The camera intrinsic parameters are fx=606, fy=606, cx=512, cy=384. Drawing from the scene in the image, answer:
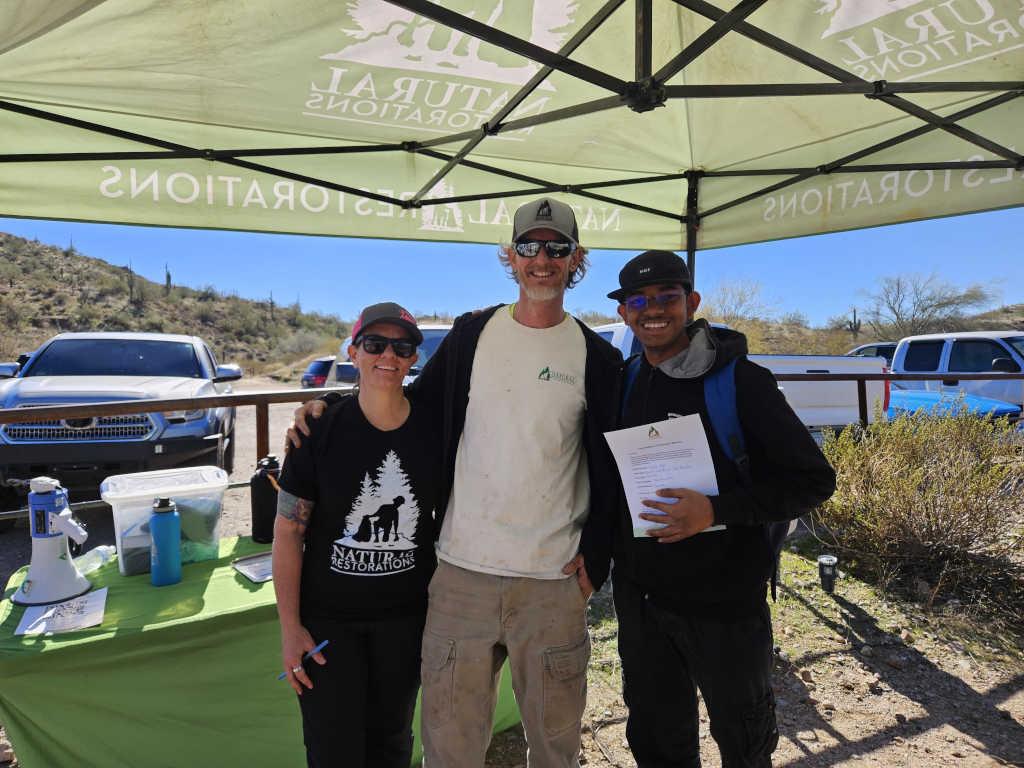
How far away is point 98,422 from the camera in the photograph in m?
5.71

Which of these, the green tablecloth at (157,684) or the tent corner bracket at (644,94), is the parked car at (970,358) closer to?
the tent corner bracket at (644,94)

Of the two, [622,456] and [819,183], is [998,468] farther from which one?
[622,456]

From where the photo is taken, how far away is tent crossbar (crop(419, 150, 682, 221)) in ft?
12.3

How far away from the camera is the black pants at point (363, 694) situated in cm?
169

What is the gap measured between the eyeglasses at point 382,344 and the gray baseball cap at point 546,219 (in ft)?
1.59

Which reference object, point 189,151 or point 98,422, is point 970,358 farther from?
point 98,422

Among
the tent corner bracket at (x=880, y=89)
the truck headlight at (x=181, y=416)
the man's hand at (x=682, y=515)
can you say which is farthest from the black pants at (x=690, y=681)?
the truck headlight at (x=181, y=416)

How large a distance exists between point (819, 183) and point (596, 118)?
4.70 feet

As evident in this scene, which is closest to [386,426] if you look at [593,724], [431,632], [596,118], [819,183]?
[431,632]

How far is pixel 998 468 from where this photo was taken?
14.7 feet

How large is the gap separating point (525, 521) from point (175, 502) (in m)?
1.63

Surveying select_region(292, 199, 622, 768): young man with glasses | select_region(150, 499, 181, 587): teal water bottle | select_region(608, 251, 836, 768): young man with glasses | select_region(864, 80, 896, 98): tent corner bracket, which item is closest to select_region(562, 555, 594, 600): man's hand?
select_region(292, 199, 622, 768): young man with glasses

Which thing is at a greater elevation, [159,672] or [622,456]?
[622,456]

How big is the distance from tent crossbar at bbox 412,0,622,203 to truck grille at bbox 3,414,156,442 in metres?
3.92
